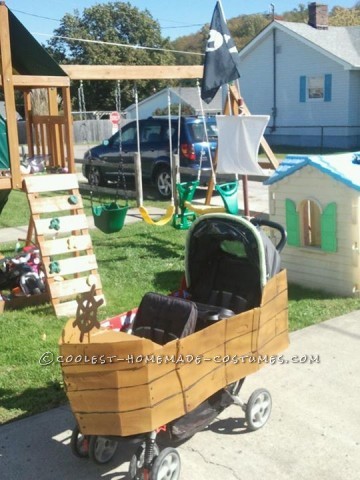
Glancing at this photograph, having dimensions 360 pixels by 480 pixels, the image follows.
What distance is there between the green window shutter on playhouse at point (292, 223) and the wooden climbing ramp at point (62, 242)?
2.25 metres

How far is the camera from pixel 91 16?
218 feet

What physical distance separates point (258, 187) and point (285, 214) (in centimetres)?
828

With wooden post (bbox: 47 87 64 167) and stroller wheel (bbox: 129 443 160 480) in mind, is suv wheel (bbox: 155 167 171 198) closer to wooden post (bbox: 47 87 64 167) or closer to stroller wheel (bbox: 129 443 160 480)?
wooden post (bbox: 47 87 64 167)

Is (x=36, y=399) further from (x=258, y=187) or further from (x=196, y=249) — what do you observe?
(x=258, y=187)

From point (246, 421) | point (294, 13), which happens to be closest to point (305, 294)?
point (246, 421)

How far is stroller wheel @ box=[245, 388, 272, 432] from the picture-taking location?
13.3 ft

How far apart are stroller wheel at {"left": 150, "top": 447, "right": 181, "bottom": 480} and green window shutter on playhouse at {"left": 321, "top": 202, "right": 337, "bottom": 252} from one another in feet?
12.4

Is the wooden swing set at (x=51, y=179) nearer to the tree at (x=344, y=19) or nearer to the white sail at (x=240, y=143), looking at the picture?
the white sail at (x=240, y=143)

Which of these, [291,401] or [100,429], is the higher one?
[100,429]

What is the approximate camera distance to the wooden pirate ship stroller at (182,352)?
10.7 ft

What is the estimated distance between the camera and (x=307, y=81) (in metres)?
29.0

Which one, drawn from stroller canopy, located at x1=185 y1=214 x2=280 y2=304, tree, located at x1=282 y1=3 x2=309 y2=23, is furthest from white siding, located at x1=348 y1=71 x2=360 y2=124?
tree, located at x1=282 y1=3 x2=309 y2=23

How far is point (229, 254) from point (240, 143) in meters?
3.95

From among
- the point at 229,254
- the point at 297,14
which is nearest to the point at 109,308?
the point at 229,254
